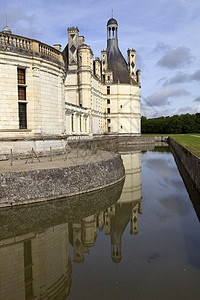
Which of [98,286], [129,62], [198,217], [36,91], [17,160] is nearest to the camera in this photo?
[98,286]

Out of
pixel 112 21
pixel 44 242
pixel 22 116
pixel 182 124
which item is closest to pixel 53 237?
pixel 44 242

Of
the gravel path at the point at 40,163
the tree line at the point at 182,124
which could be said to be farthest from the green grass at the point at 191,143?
the tree line at the point at 182,124

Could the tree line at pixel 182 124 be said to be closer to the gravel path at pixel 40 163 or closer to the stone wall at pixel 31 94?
the stone wall at pixel 31 94

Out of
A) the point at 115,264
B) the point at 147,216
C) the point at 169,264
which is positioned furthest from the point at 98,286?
the point at 147,216

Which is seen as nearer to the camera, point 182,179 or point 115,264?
point 115,264

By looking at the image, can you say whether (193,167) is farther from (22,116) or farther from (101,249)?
(22,116)

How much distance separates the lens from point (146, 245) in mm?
9047

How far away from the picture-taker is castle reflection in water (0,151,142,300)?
276 inches

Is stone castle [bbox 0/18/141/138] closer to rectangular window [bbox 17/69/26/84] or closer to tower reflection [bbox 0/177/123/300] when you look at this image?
rectangular window [bbox 17/69/26/84]

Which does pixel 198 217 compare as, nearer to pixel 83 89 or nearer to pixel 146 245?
pixel 146 245

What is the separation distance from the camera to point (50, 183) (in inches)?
504

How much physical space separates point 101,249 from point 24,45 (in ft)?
44.6

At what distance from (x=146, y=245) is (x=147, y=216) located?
3.15 metres

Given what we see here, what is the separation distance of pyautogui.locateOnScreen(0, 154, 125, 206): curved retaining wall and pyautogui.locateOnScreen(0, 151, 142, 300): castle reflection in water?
0.47m
